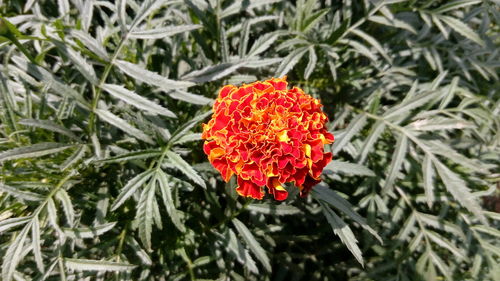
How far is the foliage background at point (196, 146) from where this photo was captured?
1245 mm

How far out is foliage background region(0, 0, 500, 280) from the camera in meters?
1.25

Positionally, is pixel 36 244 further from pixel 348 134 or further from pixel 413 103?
pixel 413 103

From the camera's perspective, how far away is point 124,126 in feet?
4.21

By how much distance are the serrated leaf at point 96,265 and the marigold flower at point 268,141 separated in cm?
46

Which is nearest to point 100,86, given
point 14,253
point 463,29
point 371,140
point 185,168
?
point 185,168

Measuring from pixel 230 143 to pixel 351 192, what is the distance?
1.08 metres

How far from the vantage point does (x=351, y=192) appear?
1.93 metres

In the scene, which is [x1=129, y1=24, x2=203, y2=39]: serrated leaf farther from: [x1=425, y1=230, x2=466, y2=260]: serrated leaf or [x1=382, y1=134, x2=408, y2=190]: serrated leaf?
[x1=425, y1=230, x2=466, y2=260]: serrated leaf

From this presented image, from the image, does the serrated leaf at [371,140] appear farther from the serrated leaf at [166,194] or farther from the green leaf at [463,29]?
the serrated leaf at [166,194]

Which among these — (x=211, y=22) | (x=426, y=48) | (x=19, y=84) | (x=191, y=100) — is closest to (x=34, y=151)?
(x=19, y=84)

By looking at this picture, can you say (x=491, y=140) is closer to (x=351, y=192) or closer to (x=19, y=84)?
(x=351, y=192)

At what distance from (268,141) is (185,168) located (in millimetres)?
287

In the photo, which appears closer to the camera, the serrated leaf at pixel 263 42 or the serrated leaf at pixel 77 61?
the serrated leaf at pixel 77 61

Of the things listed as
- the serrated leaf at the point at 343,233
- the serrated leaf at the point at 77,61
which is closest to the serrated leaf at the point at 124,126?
the serrated leaf at the point at 77,61
